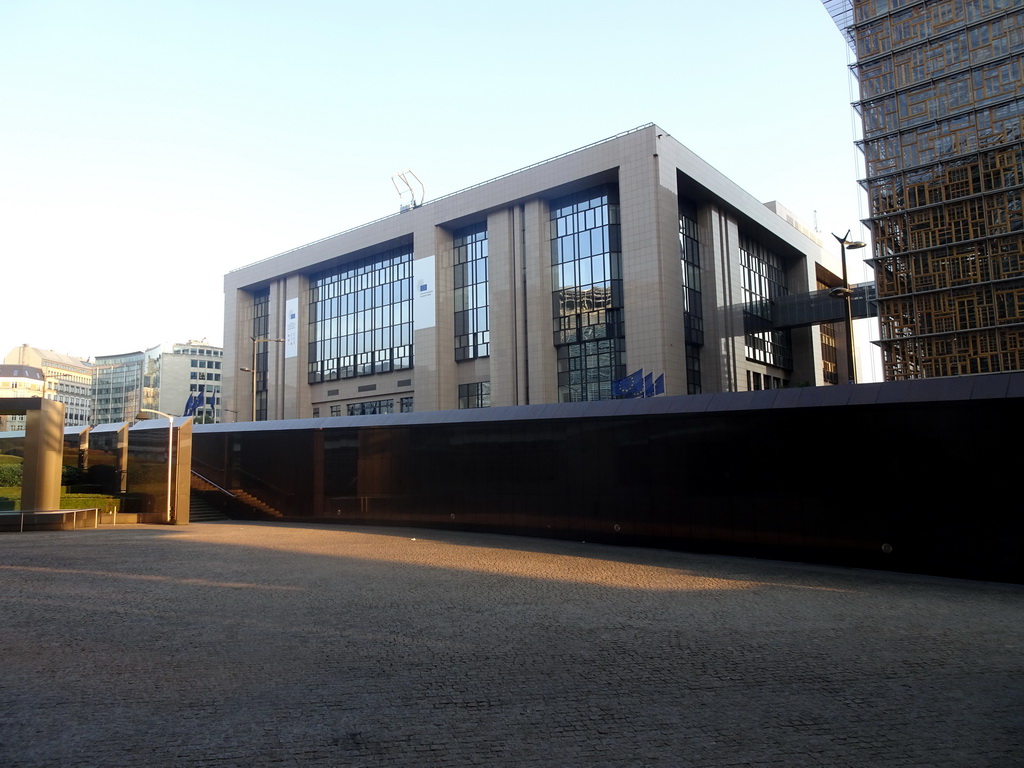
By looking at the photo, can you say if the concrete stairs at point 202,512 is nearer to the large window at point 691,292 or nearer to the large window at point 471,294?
the large window at point 471,294

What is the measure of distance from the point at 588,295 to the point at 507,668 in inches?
1419

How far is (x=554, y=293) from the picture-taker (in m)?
44.2

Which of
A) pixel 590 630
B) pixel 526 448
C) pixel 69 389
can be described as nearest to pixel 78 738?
pixel 590 630

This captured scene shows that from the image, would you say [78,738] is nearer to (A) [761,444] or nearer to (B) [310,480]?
(A) [761,444]

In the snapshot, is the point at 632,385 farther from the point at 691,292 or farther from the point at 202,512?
the point at 202,512

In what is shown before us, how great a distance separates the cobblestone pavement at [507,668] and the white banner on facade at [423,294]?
35.8 meters

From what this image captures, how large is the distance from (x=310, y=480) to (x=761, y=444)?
59.3 feet

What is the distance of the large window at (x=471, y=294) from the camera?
1883 inches

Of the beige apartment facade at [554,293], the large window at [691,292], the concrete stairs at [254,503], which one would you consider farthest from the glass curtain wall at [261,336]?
the large window at [691,292]

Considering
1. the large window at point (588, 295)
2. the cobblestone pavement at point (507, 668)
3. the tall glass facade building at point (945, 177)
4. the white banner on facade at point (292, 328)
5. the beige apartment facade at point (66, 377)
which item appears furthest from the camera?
the beige apartment facade at point (66, 377)

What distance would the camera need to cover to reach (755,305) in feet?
165

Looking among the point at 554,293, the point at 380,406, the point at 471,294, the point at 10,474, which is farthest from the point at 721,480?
the point at 380,406

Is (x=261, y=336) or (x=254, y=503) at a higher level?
(x=261, y=336)

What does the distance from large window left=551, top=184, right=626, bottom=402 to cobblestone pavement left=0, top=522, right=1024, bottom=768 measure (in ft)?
91.1
